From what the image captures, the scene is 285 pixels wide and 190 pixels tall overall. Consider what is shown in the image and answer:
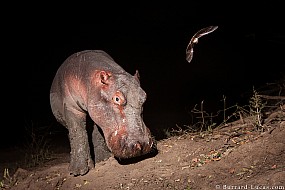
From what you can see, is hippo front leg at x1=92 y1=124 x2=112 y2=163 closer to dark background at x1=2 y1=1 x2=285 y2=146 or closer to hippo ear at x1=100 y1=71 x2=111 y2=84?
hippo ear at x1=100 y1=71 x2=111 y2=84

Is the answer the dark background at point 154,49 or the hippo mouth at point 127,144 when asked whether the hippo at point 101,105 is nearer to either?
the hippo mouth at point 127,144

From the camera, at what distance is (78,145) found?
15.9 feet

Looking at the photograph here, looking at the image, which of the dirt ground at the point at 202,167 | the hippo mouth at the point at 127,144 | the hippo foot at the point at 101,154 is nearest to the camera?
the dirt ground at the point at 202,167

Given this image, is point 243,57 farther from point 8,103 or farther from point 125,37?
point 8,103

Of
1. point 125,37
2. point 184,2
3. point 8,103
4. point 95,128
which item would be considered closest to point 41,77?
point 8,103

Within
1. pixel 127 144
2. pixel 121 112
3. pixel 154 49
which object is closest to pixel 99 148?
pixel 121 112

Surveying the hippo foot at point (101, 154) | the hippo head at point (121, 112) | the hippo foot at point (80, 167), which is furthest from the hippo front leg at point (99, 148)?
the hippo head at point (121, 112)

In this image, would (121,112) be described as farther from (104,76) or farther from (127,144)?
(104,76)

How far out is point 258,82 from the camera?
12.0 metres

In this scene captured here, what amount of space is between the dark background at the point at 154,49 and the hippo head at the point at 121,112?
6.23 m

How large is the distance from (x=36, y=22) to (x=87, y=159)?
11991 mm

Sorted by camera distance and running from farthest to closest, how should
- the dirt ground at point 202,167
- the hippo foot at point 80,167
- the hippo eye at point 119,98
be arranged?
the hippo foot at point 80,167 < the hippo eye at point 119,98 < the dirt ground at point 202,167

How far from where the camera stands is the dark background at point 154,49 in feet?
40.0

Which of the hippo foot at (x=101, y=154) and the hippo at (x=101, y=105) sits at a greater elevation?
the hippo at (x=101, y=105)
